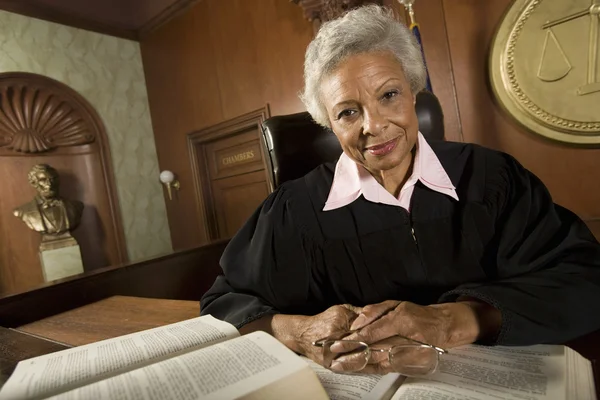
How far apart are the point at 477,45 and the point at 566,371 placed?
2.21m

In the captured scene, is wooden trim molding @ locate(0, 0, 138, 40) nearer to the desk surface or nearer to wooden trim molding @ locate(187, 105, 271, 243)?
wooden trim molding @ locate(187, 105, 271, 243)

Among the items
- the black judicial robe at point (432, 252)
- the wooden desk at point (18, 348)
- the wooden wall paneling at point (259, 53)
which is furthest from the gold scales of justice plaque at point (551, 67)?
the wooden desk at point (18, 348)

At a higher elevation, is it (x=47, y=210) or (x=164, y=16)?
(x=164, y=16)

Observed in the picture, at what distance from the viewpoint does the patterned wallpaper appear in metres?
3.55

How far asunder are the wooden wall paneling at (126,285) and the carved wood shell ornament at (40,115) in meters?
2.62

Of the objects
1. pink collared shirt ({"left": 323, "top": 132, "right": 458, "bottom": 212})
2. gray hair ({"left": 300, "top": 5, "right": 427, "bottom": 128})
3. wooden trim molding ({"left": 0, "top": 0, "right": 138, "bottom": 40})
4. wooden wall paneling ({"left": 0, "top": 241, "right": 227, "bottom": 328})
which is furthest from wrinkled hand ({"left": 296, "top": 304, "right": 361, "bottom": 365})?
wooden trim molding ({"left": 0, "top": 0, "right": 138, "bottom": 40})

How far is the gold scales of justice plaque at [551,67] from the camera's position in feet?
6.24

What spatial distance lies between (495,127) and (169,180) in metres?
3.27

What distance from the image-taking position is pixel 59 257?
337cm

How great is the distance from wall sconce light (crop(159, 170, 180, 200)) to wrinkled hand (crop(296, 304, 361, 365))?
374cm

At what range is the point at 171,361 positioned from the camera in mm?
518

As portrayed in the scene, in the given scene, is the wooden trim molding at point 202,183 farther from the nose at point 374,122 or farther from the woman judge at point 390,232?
the nose at point 374,122

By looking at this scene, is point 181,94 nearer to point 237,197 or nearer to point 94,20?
point 94,20

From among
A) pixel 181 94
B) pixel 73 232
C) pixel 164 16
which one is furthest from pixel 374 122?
pixel 164 16
